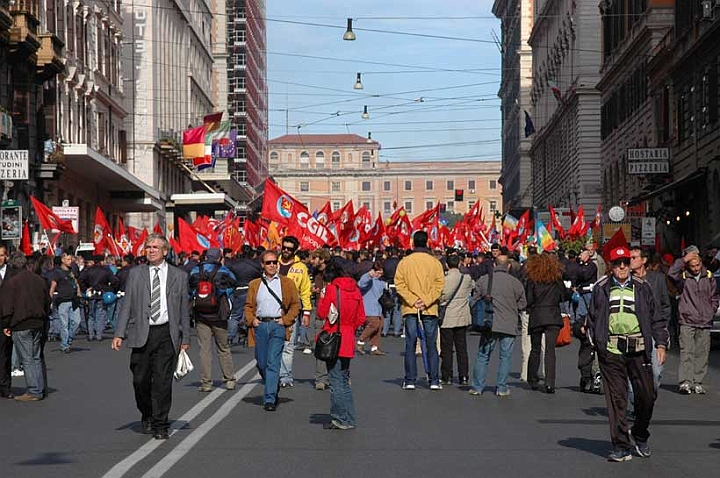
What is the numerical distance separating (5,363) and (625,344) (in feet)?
27.3

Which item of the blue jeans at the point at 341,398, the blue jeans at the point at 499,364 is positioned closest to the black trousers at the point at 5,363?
the blue jeans at the point at 341,398

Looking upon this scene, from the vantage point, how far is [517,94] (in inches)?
4422

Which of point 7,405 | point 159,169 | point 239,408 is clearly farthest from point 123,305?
point 159,169

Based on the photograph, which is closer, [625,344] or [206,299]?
[625,344]

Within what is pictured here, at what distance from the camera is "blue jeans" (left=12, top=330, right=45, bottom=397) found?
16297 millimetres

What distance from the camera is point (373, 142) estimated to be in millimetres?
198625

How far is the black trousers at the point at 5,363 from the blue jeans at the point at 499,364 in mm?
5397

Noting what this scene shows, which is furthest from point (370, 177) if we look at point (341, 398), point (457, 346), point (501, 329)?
point (341, 398)

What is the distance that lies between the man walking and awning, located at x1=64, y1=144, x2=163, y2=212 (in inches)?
1266

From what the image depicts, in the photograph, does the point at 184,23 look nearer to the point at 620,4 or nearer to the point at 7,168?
the point at 620,4

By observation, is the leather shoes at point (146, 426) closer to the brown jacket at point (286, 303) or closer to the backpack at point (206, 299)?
the brown jacket at point (286, 303)

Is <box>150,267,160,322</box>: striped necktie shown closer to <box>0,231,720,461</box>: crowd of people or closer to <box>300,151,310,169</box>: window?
<box>0,231,720,461</box>: crowd of people

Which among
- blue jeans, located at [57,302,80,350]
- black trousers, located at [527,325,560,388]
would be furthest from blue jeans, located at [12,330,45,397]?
blue jeans, located at [57,302,80,350]

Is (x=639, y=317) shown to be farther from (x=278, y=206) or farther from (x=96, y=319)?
(x=278, y=206)
